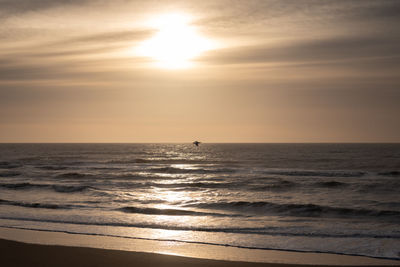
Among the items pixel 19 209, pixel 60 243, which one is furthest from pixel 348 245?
pixel 19 209

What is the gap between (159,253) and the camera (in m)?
11.5

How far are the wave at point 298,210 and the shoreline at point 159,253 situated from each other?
7.41 meters

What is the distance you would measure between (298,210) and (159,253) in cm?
986

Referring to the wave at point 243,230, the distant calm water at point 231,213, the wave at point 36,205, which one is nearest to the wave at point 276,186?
the distant calm water at point 231,213

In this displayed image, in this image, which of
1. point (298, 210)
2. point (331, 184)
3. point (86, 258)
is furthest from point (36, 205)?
point (331, 184)

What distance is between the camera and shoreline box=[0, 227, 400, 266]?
34.9 ft

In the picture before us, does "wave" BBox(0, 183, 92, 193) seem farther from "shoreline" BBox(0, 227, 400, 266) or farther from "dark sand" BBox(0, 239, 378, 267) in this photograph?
"dark sand" BBox(0, 239, 378, 267)

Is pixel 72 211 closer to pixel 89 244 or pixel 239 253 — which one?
pixel 89 244

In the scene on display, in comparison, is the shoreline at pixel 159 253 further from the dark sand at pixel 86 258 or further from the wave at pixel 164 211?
the wave at pixel 164 211

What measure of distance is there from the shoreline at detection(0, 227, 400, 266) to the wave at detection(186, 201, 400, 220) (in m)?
7.41

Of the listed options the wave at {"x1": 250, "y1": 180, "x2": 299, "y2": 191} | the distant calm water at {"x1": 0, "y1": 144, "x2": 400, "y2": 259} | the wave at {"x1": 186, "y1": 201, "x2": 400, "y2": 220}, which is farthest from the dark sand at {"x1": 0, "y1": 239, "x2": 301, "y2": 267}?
the wave at {"x1": 250, "y1": 180, "x2": 299, "y2": 191}

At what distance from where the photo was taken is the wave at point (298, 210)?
18.6 meters

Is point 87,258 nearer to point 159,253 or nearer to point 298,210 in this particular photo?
point 159,253

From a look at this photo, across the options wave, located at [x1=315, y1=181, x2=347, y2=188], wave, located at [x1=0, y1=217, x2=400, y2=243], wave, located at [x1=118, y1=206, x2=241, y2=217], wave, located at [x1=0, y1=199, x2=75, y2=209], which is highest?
wave, located at [x1=0, y1=217, x2=400, y2=243]
